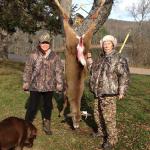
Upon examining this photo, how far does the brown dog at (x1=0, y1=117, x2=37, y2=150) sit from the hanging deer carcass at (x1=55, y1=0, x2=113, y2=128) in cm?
91

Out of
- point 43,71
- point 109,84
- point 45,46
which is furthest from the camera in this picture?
point 43,71

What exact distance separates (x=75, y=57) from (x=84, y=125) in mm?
3524

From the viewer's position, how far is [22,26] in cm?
2103

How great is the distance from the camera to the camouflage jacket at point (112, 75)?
858 cm

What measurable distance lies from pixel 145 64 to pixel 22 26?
20983 mm

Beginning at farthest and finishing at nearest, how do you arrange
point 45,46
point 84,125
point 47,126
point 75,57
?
point 84,125, point 47,126, point 45,46, point 75,57

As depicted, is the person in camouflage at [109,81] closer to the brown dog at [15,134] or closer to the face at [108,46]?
the face at [108,46]

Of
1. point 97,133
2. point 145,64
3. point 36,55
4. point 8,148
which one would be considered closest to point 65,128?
point 97,133

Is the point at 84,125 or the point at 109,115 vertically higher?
the point at 109,115

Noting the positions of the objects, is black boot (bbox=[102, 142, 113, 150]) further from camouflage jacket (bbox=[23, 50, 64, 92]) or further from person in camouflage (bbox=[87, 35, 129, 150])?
camouflage jacket (bbox=[23, 50, 64, 92])

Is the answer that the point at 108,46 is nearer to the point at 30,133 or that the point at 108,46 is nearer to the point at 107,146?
the point at 107,146

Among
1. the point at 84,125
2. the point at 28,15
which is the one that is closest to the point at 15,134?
the point at 84,125

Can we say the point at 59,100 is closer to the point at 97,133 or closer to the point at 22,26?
the point at 97,133

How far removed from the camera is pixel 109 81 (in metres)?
8.64
